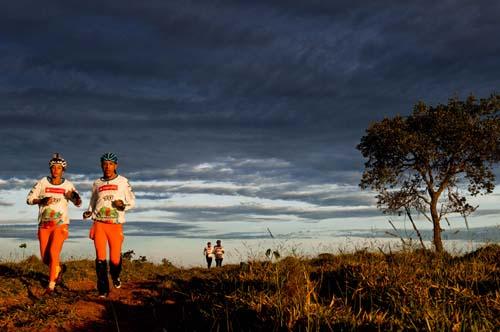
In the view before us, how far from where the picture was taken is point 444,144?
3125cm

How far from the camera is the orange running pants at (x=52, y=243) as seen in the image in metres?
11.1

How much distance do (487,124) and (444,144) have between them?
294cm

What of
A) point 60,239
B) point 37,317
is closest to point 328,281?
point 37,317

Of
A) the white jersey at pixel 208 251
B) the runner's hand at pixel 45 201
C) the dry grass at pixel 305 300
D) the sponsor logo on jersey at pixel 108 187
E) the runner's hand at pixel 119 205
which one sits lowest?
the dry grass at pixel 305 300

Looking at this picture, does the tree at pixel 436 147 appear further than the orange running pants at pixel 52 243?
Yes

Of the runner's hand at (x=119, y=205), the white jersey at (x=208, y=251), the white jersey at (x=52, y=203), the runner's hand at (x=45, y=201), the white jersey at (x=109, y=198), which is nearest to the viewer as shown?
the runner's hand at (x=119, y=205)

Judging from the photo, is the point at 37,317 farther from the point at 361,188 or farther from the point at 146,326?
the point at 361,188

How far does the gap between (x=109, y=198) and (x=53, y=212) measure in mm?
1604

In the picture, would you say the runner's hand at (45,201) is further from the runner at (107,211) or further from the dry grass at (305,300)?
the dry grass at (305,300)

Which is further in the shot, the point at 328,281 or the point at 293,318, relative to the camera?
the point at 328,281

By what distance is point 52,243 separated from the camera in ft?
36.3

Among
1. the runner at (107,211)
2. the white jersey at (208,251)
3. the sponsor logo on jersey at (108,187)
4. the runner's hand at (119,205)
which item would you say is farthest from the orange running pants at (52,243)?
the white jersey at (208,251)

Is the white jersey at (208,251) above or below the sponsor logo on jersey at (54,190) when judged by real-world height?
below

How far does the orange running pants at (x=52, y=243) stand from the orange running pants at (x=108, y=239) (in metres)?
1.19
